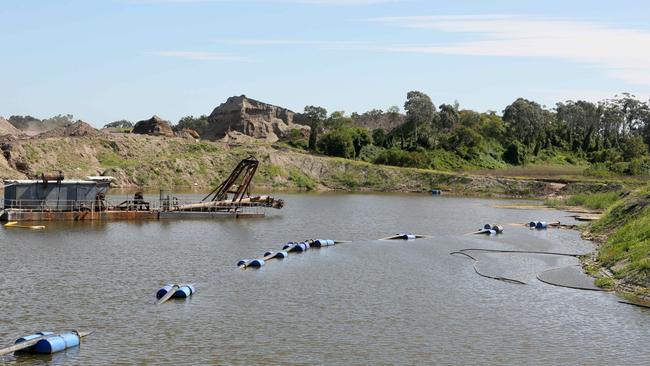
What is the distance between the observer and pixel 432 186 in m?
160

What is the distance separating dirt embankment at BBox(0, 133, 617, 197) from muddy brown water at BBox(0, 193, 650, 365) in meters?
71.5

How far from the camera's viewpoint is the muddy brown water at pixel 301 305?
31.5 m

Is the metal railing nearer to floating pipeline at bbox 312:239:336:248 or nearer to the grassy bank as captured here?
floating pipeline at bbox 312:239:336:248

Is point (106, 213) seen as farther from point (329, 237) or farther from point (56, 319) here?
point (56, 319)

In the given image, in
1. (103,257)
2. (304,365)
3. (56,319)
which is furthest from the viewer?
(103,257)

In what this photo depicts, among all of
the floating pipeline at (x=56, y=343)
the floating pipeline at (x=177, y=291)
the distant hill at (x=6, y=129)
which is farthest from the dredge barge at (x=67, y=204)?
the distant hill at (x=6, y=129)

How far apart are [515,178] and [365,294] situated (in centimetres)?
12298

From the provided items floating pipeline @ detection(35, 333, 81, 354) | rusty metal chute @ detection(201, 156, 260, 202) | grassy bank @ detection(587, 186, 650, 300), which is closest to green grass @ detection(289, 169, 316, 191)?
rusty metal chute @ detection(201, 156, 260, 202)

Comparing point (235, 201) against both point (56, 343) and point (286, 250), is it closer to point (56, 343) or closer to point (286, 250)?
point (286, 250)

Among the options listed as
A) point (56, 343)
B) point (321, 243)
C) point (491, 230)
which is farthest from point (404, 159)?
point (56, 343)

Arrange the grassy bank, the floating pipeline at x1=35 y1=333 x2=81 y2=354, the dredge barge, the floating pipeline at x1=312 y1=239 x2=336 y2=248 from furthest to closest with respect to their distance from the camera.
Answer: the dredge barge, the floating pipeline at x1=312 y1=239 x2=336 y2=248, the grassy bank, the floating pipeline at x1=35 y1=333 x2=81 y2=354

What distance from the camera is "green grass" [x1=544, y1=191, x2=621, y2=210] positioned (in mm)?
106544

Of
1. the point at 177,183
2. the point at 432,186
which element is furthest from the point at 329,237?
the point at 432,186

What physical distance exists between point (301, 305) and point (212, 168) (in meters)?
115
